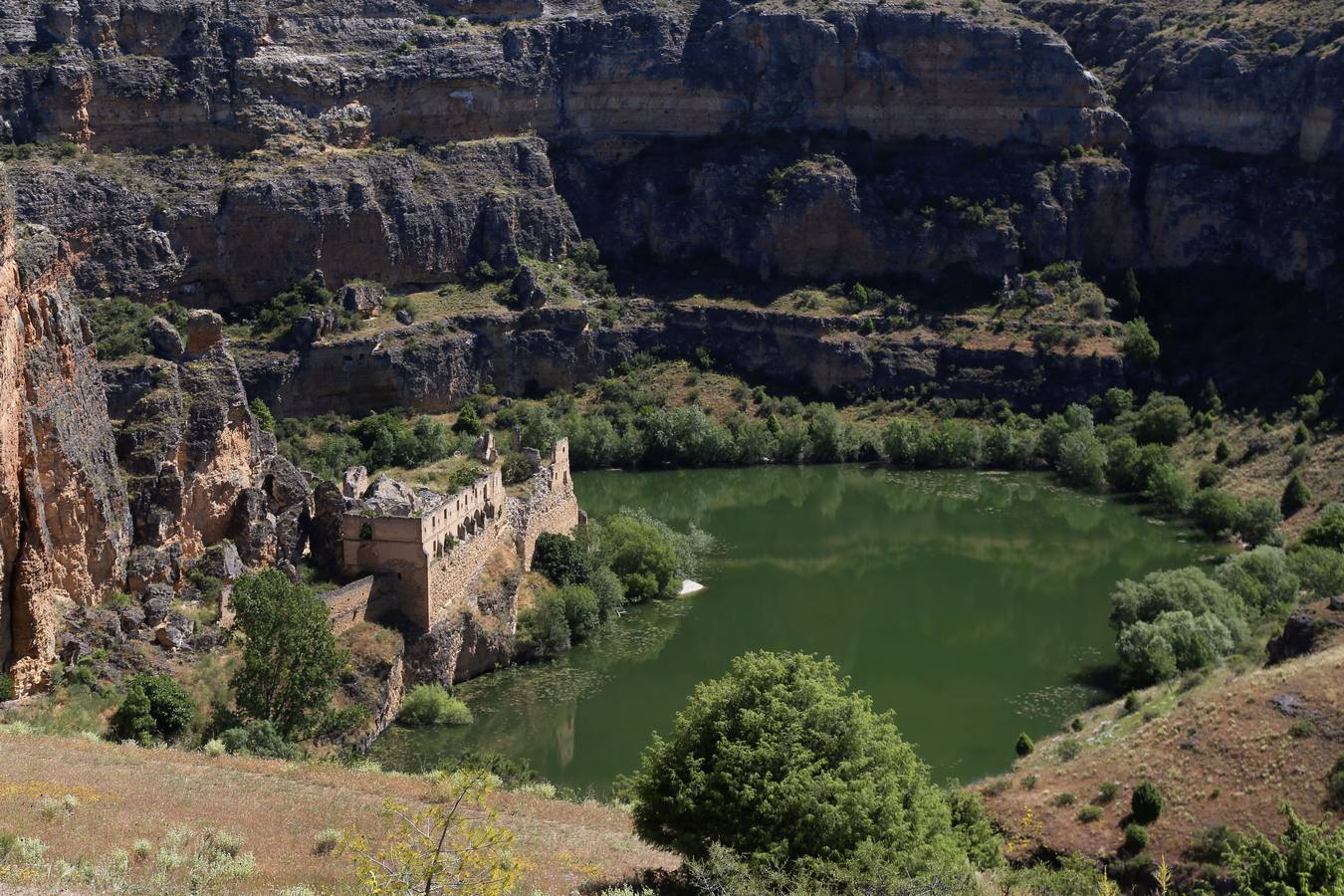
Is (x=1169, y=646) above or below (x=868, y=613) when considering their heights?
above

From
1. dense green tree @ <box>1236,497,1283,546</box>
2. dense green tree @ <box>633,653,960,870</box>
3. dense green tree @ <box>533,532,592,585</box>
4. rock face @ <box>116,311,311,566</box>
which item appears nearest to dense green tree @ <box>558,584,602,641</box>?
dense green tree @ <box>533,532,592,585</box>

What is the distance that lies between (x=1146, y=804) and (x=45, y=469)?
26802 mm

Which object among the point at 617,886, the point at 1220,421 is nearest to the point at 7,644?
the point at 617,886

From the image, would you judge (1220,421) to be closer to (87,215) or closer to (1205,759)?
(1205,759)

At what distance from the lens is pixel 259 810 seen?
91.3 feet

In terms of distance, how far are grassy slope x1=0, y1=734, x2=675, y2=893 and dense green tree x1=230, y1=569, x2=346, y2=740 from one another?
5760 millimetres

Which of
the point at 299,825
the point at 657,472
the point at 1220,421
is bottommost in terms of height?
the point at 657,472

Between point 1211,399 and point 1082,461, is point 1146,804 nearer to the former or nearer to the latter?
point 1082,461

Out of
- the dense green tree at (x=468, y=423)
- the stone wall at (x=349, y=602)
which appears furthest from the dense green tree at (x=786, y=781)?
the dense green tree at (x=468, y=423)

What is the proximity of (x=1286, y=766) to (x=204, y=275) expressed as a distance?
62.5m

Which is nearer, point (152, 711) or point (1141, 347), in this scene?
point (152, 711)

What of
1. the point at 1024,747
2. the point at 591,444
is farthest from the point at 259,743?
the point at 591,444

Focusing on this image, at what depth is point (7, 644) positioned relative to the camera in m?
37.1

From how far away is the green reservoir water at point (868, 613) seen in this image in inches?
1759
